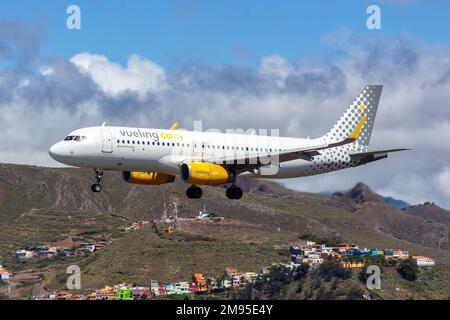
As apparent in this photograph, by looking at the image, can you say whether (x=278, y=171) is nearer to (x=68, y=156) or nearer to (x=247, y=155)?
(x=247, y=155)

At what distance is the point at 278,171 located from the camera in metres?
75.9

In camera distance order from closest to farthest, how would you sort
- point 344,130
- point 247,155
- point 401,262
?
1. point 247,155
2. point 344,130
3. point 401,262

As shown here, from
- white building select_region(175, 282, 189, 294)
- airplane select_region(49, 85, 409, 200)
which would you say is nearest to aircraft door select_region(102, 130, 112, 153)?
airplane select_region(49, 85, 409, 200)

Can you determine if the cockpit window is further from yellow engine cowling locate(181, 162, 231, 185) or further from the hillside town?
the hillside town

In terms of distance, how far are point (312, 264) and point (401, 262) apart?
74.4ft

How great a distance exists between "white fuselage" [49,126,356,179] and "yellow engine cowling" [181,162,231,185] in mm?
1127

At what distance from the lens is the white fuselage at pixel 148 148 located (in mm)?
66125

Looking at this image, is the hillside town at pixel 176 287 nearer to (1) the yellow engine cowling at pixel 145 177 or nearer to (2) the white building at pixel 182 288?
(2) the white building at pixel 182 288

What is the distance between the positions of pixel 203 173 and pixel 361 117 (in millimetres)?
22731

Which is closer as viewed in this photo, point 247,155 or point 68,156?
point 68,156

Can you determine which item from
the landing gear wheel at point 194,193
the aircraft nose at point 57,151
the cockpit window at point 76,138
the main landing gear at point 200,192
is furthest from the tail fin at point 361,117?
the aircraft nose at point 57,151

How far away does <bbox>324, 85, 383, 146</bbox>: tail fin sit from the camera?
273 ft
